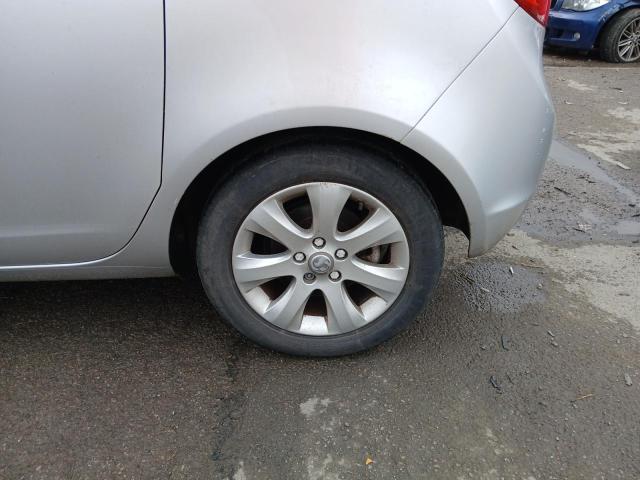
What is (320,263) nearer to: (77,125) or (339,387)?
(339,387)

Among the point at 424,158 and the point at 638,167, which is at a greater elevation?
the point at 424,158

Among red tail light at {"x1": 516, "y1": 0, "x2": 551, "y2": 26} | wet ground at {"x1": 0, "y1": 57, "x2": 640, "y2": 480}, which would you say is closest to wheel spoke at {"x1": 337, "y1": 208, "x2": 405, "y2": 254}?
wet ground at {"x1": 0, "y1": 57, "x2": 640, "y2": 480}

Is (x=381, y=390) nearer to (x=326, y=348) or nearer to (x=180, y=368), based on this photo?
(x=326, y=348)

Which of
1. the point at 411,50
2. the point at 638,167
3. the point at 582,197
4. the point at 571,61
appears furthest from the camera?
the point at 571,61

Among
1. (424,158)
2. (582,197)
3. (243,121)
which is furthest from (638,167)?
(243,121)

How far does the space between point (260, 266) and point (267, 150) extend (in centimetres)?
40

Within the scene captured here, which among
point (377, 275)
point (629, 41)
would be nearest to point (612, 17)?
point (629, 41)

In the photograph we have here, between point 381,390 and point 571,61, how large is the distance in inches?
265

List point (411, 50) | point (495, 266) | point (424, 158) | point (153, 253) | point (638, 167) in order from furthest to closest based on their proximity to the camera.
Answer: point (638, 167)
point (495, 266)
point (153, 253)
point (424, 158)
point (411, 50)

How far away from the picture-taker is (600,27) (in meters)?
7.21

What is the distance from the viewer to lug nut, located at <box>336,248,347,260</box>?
6.67ft

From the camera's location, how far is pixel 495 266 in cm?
294

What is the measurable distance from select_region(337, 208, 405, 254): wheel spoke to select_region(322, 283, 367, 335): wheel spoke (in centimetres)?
17

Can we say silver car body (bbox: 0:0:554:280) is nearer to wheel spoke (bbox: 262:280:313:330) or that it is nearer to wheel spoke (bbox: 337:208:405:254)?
wheel spoke (bbox: 337:208:405:254)
